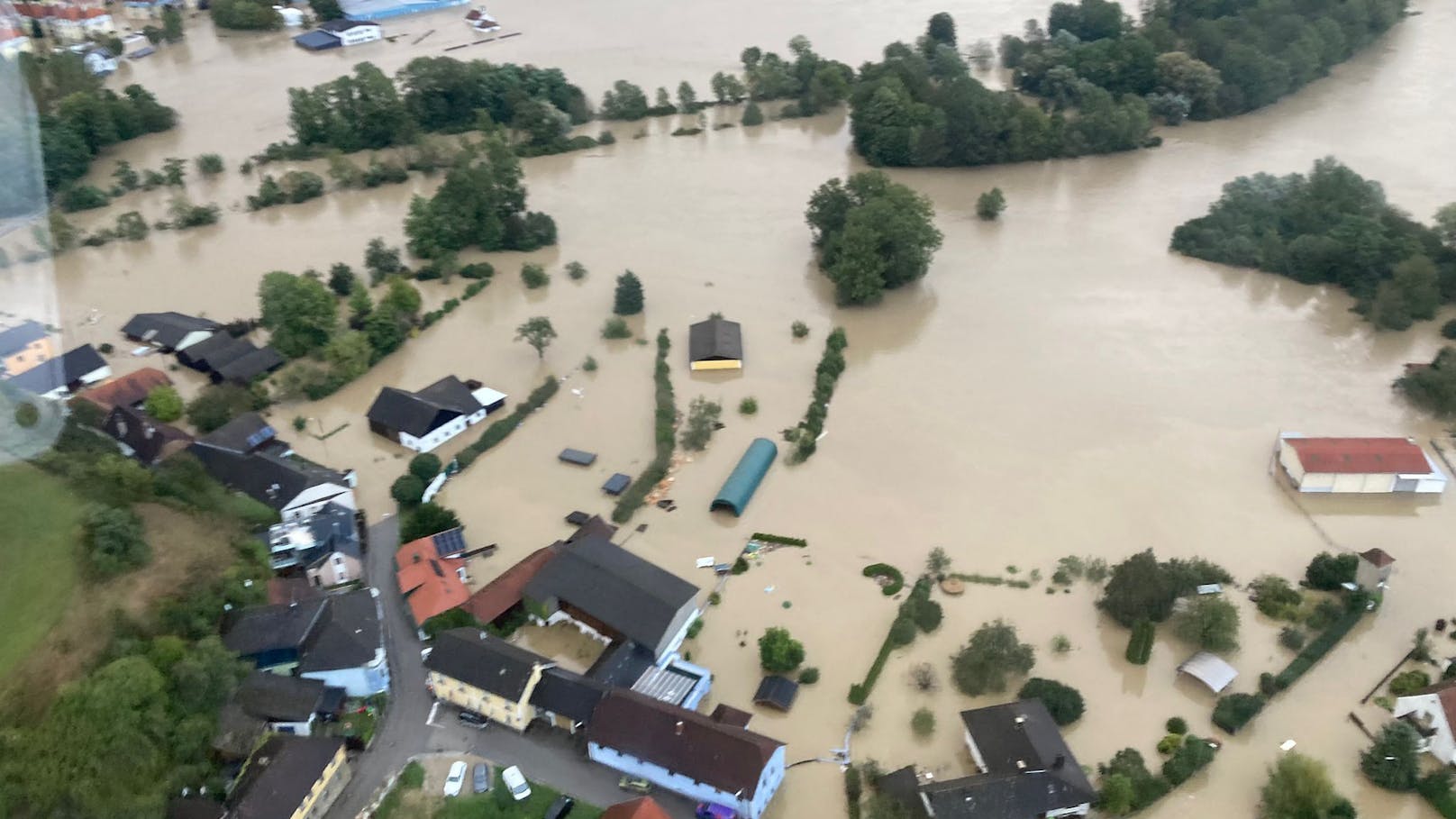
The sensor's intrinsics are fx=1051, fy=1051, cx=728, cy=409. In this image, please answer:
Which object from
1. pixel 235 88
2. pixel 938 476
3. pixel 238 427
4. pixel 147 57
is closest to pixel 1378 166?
pixel 938 476

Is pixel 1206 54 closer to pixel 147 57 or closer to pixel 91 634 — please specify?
pixel 91 634

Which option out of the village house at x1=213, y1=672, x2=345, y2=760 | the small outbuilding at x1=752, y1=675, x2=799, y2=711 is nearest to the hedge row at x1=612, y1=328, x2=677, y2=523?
the small outbuilding at x1=752, y1=675, x2=799, y2=711

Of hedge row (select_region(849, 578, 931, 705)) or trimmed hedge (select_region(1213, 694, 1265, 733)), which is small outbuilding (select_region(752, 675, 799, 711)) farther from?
trimmed hedge (select_region(1213, 694, 1265, 733))

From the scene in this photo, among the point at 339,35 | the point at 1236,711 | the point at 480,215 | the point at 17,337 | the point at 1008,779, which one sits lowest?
the point at 1236,711

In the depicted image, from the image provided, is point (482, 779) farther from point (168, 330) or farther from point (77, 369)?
point (168, 330)

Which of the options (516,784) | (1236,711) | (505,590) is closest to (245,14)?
(505,590)

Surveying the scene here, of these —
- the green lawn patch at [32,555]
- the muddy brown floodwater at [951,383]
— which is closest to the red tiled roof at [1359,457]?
the muddy brown floodwater at [951,383]
